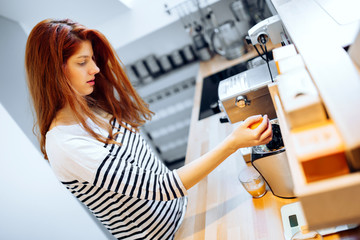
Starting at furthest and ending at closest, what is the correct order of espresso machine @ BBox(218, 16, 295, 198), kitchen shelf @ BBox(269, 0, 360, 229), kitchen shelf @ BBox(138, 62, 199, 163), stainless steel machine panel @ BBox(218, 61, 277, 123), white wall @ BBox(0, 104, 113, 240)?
kitchen shelf @ BBox(138, 62, 199, 163)
white wall @ BBox(0, 104, 113, 240)
stainless steel machine panel @ BBox(218, 61, 277, 123)
espresso machine @ BBox(218, 16, 295, 198)
kitchen shelf @ BBox(269, 0, 360, 229)

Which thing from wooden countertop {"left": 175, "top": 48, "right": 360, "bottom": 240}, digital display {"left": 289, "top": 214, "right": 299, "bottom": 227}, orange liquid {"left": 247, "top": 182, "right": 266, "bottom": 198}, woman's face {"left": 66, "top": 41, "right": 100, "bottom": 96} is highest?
woman's face {"left": 66, "top": 41, "right": 100, "bottom": 96}

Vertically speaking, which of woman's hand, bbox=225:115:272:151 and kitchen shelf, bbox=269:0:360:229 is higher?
kitchen shelf, bbox=269:0:360:229

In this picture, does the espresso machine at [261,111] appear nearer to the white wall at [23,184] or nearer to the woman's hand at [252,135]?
the woman's hand at [252,135]

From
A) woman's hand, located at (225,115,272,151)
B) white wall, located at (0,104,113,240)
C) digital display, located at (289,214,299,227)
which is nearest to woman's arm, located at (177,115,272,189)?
woman's hand, located at (225,115,272,151)

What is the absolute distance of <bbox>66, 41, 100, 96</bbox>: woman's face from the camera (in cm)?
91

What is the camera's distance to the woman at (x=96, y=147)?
2.64ft

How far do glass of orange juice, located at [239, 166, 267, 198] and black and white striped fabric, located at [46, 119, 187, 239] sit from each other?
217 millimetres

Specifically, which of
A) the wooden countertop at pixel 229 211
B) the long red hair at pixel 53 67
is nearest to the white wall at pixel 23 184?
the long red hair at pixel 53 67

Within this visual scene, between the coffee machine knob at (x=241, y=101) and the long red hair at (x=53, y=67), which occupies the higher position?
the long red hair at (x=53, y=67)

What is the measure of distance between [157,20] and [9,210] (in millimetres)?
1603

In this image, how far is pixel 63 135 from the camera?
0.84 m

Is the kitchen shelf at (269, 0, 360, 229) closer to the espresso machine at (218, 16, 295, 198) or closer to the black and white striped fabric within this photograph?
the espresso machine at (218, 16, 295, 198)

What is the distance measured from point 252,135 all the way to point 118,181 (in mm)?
403

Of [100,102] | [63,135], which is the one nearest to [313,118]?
[63,135]
